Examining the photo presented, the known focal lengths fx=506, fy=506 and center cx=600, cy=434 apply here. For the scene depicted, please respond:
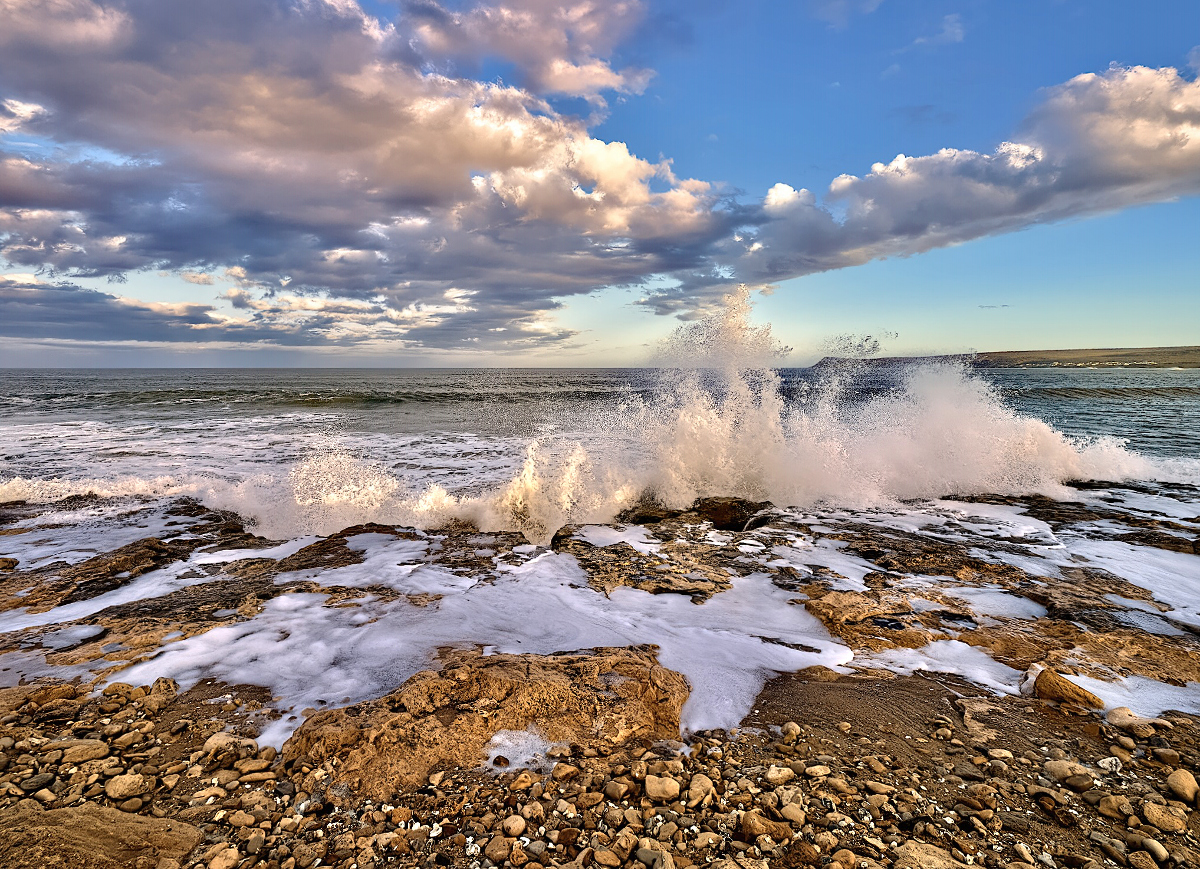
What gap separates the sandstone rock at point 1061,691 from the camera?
109 inches

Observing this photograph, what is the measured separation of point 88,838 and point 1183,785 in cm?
430

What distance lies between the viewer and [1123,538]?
6.03m

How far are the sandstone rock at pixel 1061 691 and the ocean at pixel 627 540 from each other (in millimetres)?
180

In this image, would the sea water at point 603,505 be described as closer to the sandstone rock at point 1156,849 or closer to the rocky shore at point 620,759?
the rocky shore at point 620,759

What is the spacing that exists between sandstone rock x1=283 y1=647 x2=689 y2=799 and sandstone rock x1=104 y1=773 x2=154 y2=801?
0.52 meters

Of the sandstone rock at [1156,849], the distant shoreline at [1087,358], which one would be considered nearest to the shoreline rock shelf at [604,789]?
the sandstone rock at [1156,849]

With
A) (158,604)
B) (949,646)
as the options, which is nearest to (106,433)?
(158,604)

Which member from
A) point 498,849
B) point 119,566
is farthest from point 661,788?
point 119,566

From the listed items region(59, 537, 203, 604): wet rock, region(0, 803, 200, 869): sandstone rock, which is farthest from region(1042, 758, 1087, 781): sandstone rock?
region(59, 537, 203, 604): wet rock

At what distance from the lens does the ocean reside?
3.45 metres

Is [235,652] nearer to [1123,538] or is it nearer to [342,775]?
[342,775]

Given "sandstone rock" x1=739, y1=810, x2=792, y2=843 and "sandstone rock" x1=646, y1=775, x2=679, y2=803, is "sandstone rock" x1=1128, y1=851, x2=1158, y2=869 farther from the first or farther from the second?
"sandstone rock" x1=646, y1=775, x2=679, y2=803

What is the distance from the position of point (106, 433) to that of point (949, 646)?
22.7 meters

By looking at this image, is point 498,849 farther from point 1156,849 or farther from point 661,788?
point 1156,849
